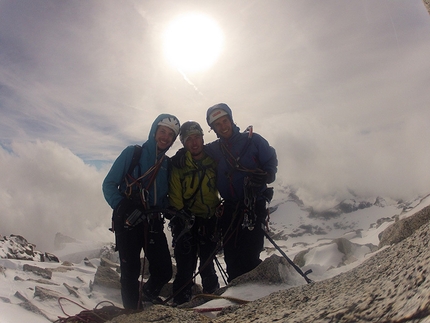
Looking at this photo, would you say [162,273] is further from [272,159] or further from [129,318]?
[272,159]

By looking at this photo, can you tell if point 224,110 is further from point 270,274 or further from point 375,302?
point 375,302

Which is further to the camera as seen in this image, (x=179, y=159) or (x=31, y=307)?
(x=179, y=159)

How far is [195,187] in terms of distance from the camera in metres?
5.34

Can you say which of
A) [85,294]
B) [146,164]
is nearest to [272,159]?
[146,164]

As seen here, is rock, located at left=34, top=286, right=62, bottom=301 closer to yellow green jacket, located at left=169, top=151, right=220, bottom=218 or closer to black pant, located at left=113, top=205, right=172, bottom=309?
black pant, located at left=113, top=205, right=172, bottom=309

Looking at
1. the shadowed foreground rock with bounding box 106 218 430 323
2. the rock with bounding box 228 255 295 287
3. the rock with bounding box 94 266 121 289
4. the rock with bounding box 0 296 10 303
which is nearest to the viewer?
the shadowed foreground rock with bounding box 106 218 430 323

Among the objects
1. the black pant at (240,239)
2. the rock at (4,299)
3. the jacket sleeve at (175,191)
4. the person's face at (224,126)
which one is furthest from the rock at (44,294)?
the person's face at (224,126)

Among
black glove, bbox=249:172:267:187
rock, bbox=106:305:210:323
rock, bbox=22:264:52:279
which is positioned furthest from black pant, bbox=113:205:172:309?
rock, bbox=22:264:52:279

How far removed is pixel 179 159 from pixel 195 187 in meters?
0.61

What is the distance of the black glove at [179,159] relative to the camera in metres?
5.29

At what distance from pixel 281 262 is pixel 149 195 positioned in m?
2.49

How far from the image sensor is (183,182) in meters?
5.32

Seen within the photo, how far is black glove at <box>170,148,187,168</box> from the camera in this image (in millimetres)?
5293

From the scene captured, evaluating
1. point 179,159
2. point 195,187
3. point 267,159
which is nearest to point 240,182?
point 267,159
